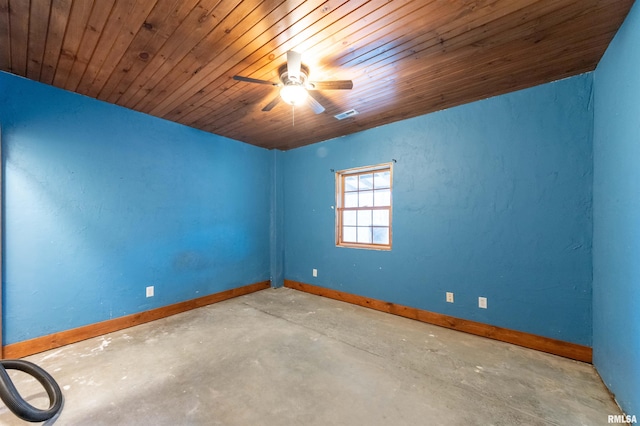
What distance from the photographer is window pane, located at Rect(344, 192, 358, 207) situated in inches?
151

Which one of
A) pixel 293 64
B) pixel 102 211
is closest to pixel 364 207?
pixel 293 64

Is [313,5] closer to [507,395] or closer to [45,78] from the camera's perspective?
[45,78]

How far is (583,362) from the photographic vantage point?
2094 mm

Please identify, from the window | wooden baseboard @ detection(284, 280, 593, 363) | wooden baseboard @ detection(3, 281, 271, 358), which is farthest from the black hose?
the window

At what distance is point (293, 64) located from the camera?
6.07ft

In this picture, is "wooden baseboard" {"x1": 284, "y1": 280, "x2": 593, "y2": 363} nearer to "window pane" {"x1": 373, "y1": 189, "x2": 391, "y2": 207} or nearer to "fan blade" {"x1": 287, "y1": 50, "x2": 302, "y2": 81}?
"window pane" {"x1": 373, "y1": 189, "x2": 391, "y2": 207}

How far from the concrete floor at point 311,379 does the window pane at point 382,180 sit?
72.3 inches

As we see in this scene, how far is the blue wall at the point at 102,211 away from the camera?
2.22 meters

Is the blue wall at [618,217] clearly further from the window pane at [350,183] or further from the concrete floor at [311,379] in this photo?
the window pane at [350,183]

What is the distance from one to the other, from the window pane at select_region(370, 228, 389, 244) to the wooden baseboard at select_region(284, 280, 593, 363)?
81 cm

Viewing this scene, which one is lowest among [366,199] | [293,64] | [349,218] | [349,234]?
[349,234]

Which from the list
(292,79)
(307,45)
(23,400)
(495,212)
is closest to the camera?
(23,400)

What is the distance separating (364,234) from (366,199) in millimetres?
529

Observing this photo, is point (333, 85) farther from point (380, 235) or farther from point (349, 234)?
point (349, 234)
